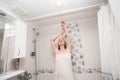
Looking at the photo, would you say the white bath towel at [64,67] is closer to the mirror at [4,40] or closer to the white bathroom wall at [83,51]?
the white bathroom wall at [83,51]

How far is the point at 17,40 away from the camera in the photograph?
A: 1.50 metres

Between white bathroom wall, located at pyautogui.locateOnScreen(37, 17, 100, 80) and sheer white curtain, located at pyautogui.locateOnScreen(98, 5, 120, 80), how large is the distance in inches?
26.1

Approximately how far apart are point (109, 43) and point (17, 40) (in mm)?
1437

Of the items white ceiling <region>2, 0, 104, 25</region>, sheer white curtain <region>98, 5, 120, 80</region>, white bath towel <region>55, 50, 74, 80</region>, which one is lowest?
white bath towel <region>55, 50, 74, 80</region>

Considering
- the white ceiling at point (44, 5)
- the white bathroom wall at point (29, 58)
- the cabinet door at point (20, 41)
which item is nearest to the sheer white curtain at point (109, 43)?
the white ceiling at point (44, 5)

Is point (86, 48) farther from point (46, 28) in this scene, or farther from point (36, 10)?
point (36, 10)

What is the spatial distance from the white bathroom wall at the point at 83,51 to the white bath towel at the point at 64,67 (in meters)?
0.31

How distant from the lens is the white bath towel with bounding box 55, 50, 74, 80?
1.70 m

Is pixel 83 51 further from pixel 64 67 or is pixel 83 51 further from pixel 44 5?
pixel 44 5

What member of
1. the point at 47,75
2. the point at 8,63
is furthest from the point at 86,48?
the point at 8,63

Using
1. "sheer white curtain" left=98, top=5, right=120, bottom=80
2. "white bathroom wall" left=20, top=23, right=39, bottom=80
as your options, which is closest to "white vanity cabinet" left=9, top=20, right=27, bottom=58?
"white bathroom wall" left=20, top=23, right=39, bottom=80

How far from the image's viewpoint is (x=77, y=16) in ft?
6.42

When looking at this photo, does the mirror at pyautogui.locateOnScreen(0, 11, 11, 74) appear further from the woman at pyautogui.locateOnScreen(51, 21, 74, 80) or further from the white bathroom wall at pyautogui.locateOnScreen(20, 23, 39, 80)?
the woman at pyautogui.locateOnScreen(51, 21, 74, 80)

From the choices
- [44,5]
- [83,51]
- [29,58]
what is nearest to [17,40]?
[29,58]
